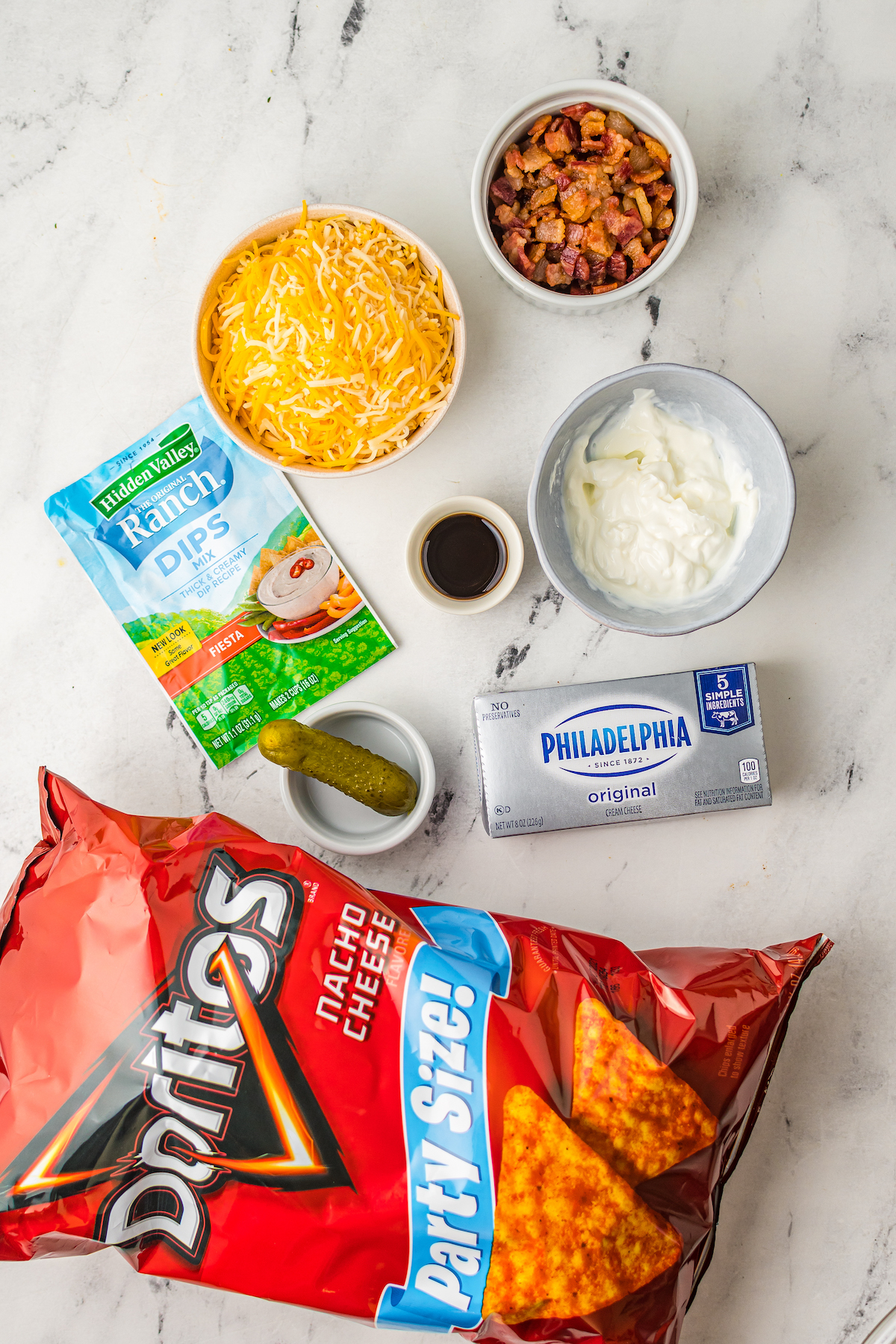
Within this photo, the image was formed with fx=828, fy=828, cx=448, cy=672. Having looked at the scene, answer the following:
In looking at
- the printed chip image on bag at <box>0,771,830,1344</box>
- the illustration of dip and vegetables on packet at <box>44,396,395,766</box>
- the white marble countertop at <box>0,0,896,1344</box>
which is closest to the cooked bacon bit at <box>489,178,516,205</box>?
the white marble countertop at <box>0,0,896,1344</box>

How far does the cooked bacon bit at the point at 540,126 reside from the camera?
3.50ft

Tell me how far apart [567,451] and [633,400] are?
10 cm

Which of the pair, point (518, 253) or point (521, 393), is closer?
point (518, 253)

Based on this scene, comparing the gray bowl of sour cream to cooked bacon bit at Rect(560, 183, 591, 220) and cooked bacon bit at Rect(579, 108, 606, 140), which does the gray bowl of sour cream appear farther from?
cooked bacon bit at Rect(579, 108, 606, 140)

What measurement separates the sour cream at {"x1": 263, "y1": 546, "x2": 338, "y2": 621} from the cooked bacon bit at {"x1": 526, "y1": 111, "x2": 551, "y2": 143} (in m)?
0.60

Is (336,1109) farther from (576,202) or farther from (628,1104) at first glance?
(576,202)

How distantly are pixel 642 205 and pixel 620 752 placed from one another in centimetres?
71

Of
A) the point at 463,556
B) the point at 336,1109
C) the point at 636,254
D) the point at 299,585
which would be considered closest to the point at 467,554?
the point at 463,556

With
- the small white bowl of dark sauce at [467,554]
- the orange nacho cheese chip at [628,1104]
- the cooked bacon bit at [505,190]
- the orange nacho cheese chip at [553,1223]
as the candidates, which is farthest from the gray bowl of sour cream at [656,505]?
the orange nacho cheese chip at [553,1223]

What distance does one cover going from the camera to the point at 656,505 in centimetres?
105

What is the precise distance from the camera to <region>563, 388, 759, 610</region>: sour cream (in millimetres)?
1044

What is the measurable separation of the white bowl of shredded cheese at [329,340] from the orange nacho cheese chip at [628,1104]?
738 mm

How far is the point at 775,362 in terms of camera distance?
1202mm

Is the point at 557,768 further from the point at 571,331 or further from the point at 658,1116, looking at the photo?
the point at 571,331
